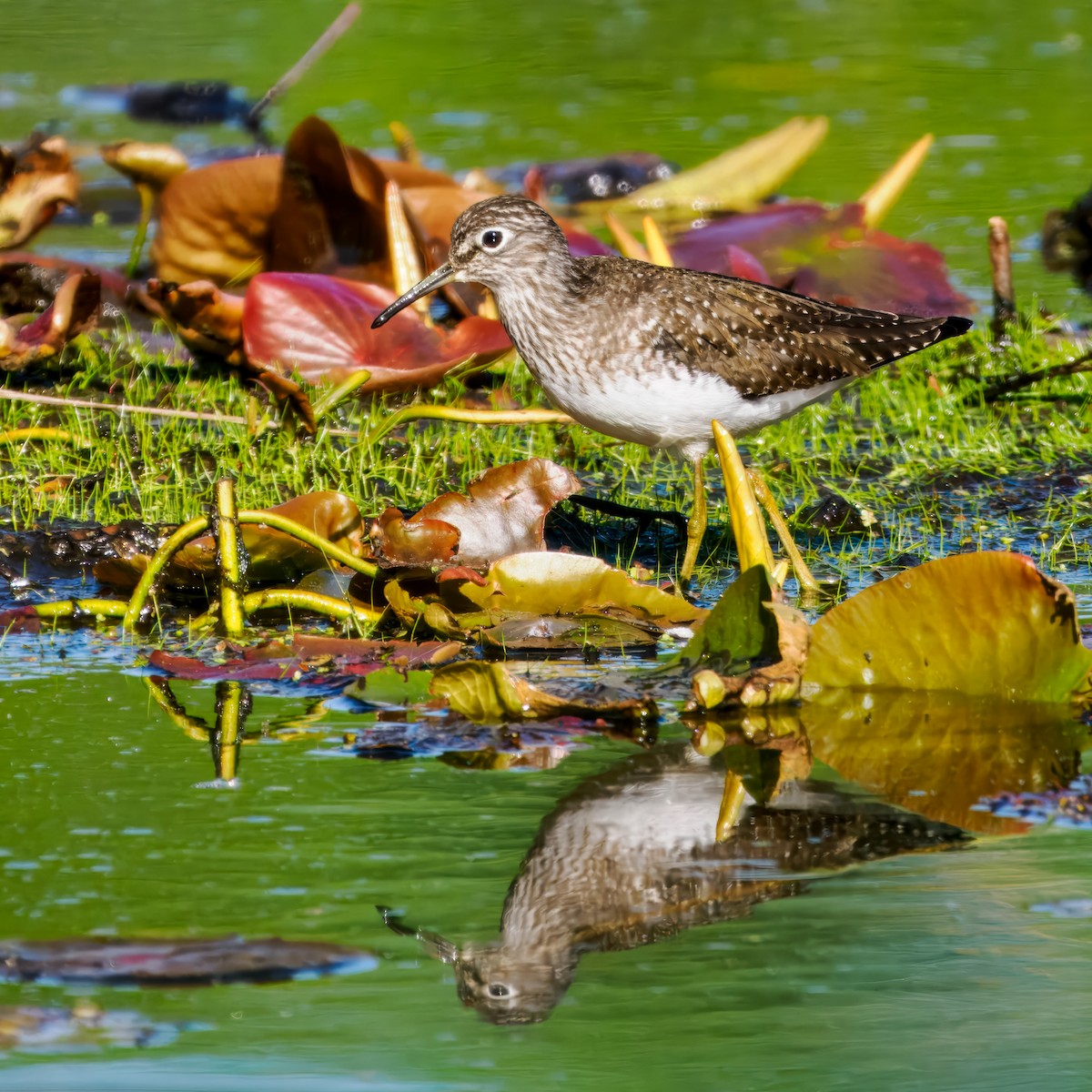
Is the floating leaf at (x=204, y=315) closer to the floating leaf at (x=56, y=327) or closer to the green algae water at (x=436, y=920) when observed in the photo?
the floating leaf at (x=56, y=327)

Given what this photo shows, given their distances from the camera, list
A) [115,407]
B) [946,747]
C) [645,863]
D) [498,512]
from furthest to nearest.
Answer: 1. [115,407]
2. [498,512]
3. [946,747]
4. [645,863]

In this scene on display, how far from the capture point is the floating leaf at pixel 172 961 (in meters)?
2.89

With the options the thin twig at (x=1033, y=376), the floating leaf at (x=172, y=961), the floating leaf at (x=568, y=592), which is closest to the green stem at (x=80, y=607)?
the floating leaf at (x=568, y=592)

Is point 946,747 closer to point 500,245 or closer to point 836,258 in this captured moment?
point 500,245

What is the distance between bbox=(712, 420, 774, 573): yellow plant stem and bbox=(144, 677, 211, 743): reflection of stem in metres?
1.36

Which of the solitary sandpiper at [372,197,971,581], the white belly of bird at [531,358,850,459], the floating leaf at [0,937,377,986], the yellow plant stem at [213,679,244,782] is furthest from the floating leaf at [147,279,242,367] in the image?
the floating leaf at [0,937,377,986]

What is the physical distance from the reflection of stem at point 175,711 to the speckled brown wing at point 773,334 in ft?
6.17

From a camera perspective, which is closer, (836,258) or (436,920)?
(436,920)

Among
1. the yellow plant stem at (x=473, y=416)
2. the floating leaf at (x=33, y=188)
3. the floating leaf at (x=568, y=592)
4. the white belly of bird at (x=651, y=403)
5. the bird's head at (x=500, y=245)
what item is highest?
the floating leaf at (x=33, y=188)

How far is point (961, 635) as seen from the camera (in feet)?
13.2

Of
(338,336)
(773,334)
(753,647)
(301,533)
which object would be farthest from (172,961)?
(338,336)

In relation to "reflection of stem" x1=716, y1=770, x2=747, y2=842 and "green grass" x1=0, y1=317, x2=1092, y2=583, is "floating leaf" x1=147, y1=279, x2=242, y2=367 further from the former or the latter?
"reflection of stem" x1=716, y1=770, x2=747, y2=842

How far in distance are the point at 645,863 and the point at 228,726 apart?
1.24 metres

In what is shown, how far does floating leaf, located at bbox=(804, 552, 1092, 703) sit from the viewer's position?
3.88m
